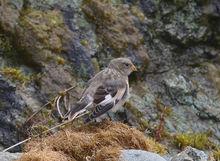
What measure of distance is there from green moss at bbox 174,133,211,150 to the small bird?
147 centimetres

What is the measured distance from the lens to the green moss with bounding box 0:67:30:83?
1124 cm

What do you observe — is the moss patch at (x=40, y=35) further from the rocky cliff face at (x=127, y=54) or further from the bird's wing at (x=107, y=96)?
the bird's wing at (x=107, y=96)

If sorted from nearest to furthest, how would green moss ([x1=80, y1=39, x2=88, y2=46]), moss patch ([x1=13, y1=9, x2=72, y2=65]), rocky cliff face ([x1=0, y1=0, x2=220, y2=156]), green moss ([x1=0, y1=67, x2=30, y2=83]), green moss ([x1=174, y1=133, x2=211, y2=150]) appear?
green moss ([x1=0, y1=67, x2=30, y2=83]), rocky cliff face ([x1=0, y1=0, x2=220, y2=156]), green moss ([x1=174, y1=133, x2=211, y2=150]), moss patch ([x1=13, y1=9, x2=72, y2=65]), green moss ([x1=80, y1=39, x2=88, y2=46])

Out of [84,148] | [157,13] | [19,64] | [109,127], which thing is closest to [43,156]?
[84,148]

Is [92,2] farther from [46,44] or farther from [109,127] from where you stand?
[109,127]

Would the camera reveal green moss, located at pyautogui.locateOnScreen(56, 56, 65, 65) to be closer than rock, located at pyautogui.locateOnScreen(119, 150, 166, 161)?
No

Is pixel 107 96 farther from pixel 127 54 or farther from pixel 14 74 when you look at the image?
pixel 127 54

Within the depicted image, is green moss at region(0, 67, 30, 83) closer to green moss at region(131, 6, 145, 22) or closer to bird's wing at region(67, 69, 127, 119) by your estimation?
bird's wing at region(67, 69, 127, 119)

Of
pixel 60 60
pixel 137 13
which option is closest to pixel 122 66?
pixel 60 60

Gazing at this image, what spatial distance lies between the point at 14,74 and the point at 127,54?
2257mm

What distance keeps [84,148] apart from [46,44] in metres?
3.78

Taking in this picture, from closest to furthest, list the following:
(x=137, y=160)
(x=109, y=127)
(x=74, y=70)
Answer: (x=137, y=160)
(x=109, y=127)
(x=74, y=70)

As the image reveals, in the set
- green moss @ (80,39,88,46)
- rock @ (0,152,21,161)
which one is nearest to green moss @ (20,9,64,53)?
green moss @ (80,39,88,46)

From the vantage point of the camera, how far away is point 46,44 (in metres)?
12.0
